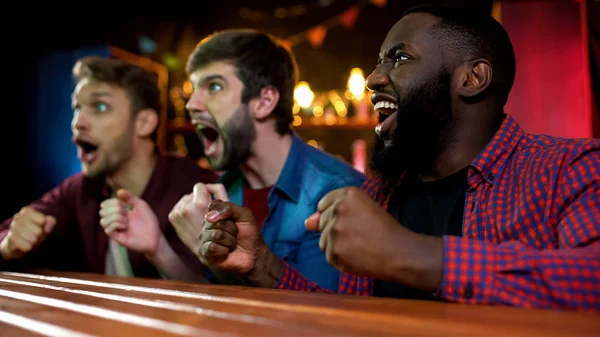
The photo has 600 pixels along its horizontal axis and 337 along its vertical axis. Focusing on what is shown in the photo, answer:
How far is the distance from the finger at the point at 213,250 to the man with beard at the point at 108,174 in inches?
28.3

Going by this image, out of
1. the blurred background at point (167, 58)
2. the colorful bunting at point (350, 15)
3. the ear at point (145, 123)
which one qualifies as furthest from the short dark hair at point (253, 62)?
the colorful bunting at point (350, 15)

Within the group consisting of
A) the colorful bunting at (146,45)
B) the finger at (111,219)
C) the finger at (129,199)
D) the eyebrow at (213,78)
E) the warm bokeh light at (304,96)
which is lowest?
the finger at (111,219)

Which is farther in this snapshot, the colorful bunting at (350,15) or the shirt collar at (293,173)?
the colorful bunting at (350,15)

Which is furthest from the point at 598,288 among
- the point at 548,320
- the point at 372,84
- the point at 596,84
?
the point at 596,84

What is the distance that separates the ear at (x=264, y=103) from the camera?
1820 millimetres

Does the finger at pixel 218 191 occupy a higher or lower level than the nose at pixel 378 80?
lower

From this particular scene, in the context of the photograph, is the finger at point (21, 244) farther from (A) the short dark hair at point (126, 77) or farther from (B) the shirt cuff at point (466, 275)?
(B) the shirt cuff at point (466, 275)

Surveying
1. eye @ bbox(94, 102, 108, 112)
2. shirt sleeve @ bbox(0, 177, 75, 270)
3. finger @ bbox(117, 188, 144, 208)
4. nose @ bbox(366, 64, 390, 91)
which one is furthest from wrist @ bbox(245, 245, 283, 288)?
eye @ bbox(94, 102, 108, 112)

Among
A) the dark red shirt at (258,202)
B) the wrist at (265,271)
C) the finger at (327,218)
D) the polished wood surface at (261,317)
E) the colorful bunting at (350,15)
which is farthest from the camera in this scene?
the colorful bunting at (350,15)

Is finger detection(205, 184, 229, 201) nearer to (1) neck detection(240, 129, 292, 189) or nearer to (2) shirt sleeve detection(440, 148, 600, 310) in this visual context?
(1) neck detection(240, 129, 292, 189)

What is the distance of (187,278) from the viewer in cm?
160

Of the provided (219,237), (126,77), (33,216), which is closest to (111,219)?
(33,216)

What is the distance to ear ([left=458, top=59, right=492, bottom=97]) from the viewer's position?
109cm

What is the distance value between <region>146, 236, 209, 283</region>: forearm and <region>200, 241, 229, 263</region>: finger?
0.50 m
